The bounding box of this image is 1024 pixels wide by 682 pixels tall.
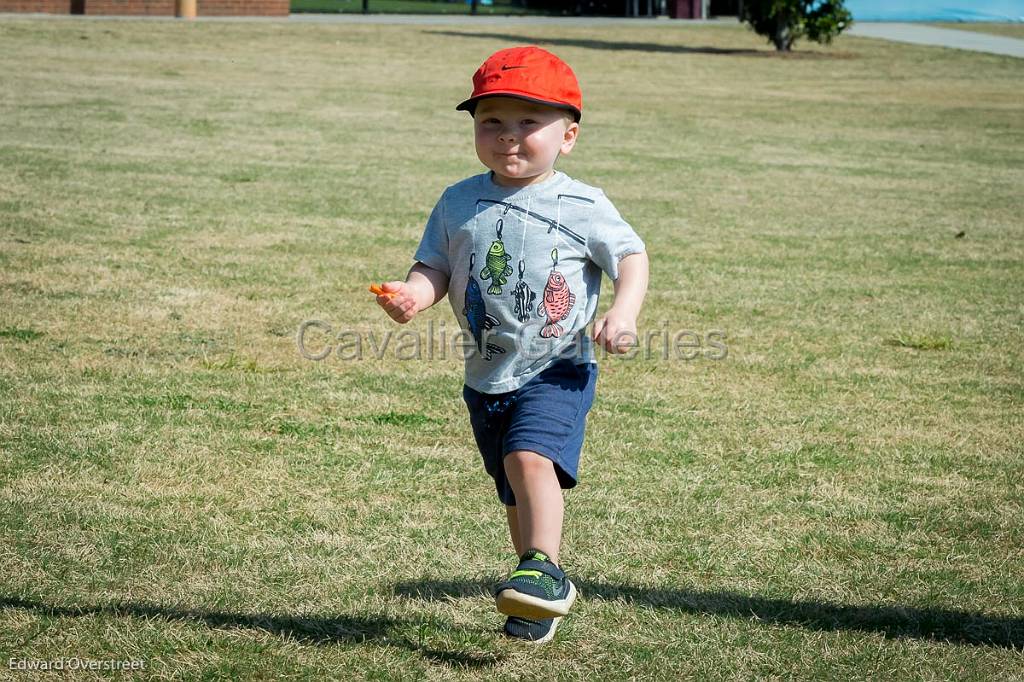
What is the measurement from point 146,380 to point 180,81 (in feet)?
53.2

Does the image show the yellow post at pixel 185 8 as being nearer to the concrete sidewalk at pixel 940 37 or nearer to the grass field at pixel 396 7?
the grass field at pixel 396 7

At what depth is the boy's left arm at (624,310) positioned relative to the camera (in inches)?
122

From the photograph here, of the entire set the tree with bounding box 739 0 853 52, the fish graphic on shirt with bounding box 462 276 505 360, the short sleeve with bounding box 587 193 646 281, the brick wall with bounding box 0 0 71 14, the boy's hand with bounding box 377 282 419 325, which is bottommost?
the fish graphic on shirt with bounding box 462 276 505 360

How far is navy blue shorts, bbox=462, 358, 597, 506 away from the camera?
10.8 ft

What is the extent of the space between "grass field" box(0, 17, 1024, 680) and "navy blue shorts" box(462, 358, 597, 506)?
50cm

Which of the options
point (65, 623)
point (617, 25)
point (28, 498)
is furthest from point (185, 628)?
point (617, 25)

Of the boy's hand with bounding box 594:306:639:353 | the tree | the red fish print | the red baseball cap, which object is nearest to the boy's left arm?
the boy's hand with bounding box 594:306:639:353

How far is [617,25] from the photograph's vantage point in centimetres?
3969

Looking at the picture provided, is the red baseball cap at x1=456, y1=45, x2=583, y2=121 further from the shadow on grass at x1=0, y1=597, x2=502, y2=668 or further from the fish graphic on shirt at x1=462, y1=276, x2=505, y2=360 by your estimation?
the shadow on grass at x1=0, y1=597, x2=502, y2=668

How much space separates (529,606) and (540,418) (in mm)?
531

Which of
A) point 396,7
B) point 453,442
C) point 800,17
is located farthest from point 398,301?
point 396,7

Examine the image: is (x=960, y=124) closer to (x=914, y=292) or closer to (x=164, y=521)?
(x=914, y=292)

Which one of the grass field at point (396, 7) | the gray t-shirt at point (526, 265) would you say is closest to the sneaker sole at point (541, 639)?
the gray t-shirt at point (526, 265)

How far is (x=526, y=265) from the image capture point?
338 cm
